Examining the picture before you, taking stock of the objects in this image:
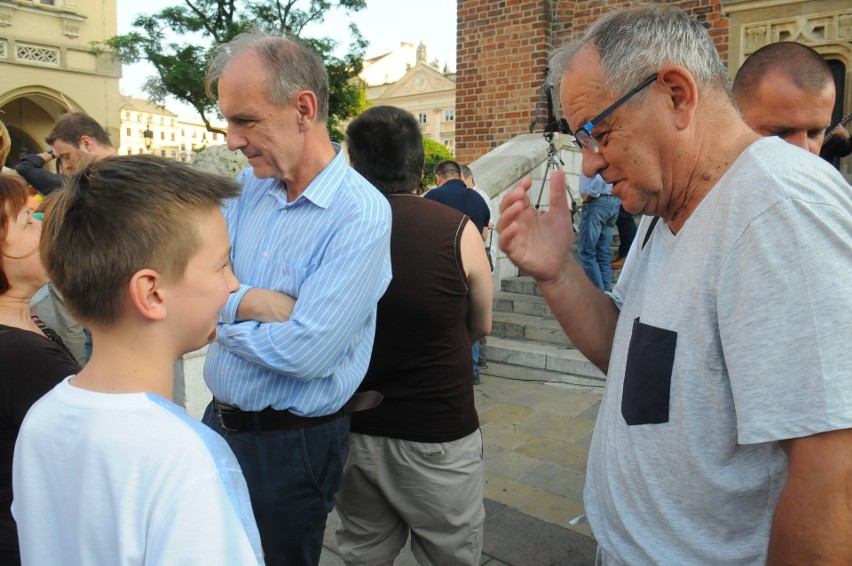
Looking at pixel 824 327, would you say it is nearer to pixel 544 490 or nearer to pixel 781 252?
pixel 781 252

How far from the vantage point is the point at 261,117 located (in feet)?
6.57

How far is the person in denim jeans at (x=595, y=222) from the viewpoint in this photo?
21.1ft

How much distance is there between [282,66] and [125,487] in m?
1.46

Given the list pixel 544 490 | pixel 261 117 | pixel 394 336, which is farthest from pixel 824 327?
pixel 544 490

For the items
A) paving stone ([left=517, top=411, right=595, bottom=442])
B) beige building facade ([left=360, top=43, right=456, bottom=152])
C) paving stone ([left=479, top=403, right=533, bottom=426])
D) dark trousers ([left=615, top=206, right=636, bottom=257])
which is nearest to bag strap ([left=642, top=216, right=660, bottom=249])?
paving stone ([left=517, top=411, right=595, bottom=442])

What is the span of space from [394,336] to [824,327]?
152 centimetres

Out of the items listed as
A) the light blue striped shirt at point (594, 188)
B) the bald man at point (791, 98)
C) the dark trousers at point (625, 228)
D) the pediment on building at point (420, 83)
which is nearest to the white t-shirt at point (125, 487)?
the bald man at point (791, 98)

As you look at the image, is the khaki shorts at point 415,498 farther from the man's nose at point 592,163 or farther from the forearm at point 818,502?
the forearm at point 818,502

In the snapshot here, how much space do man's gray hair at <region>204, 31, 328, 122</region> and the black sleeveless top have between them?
573mm

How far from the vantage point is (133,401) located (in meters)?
1.08

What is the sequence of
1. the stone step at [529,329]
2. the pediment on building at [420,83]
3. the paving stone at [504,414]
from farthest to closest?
1. the pediment on building at [420,83]
2. the stone step at [529,329]
3. the paving stone at [504,414]

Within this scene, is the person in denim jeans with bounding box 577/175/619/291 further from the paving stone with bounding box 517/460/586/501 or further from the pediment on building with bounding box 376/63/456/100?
the pediment on building with bounding box 376/63/456/100

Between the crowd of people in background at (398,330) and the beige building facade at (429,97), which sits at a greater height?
the beige building facade at (429,97)

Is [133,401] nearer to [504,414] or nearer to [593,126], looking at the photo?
[593,126]
